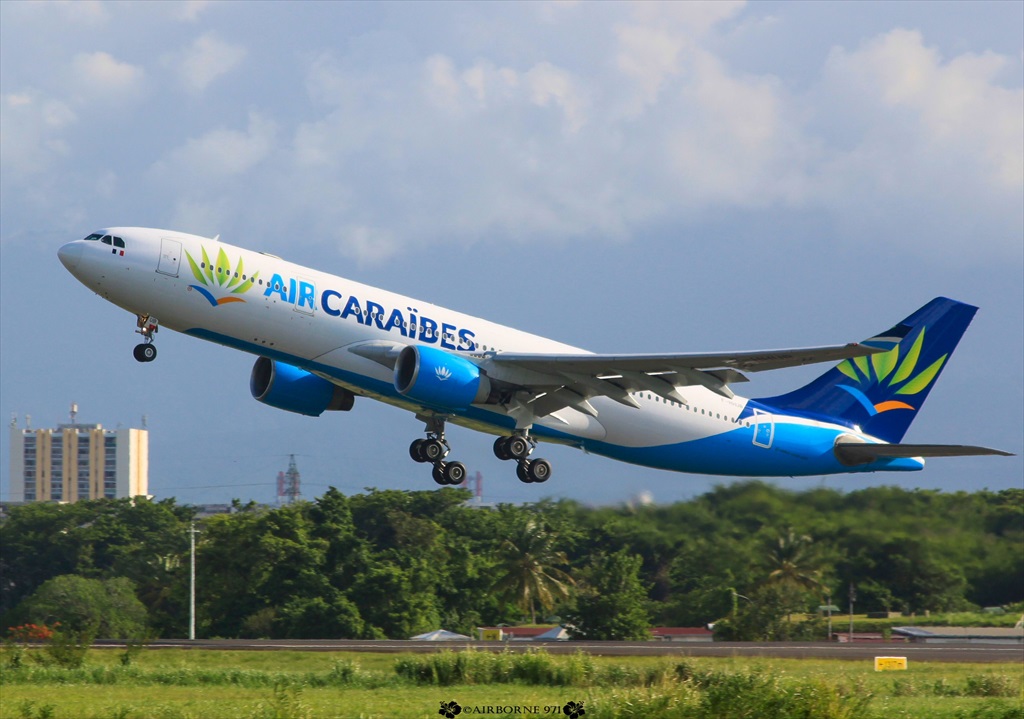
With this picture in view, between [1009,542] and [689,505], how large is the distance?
12.1 metres

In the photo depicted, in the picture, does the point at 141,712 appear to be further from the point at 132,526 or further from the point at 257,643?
the point at 132,526

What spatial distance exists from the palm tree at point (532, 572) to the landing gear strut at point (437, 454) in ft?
155

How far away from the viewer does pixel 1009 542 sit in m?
46.2

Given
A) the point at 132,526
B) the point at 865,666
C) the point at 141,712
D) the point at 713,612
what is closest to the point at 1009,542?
the point at 865,666

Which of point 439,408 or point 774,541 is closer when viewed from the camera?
point 439,408

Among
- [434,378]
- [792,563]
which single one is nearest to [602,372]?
[434,378]

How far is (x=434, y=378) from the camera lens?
3284 cm

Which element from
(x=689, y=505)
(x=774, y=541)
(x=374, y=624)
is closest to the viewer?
(x=689, y=505)

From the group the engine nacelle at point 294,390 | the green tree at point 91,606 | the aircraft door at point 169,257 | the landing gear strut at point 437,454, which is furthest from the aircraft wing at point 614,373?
the green tree at point 91,606

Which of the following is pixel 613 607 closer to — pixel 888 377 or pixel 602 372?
pixel 888 377

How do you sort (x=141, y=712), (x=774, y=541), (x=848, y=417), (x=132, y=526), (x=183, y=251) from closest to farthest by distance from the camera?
(x=183, y=251), (x=141, y=712), (x=848, y=417), (x=774, y=541), (x=132, y=526)

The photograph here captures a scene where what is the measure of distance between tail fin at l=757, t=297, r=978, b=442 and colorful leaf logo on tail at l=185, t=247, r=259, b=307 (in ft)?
55.7

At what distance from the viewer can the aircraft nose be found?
31391 mm

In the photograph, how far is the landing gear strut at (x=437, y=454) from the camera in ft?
122
